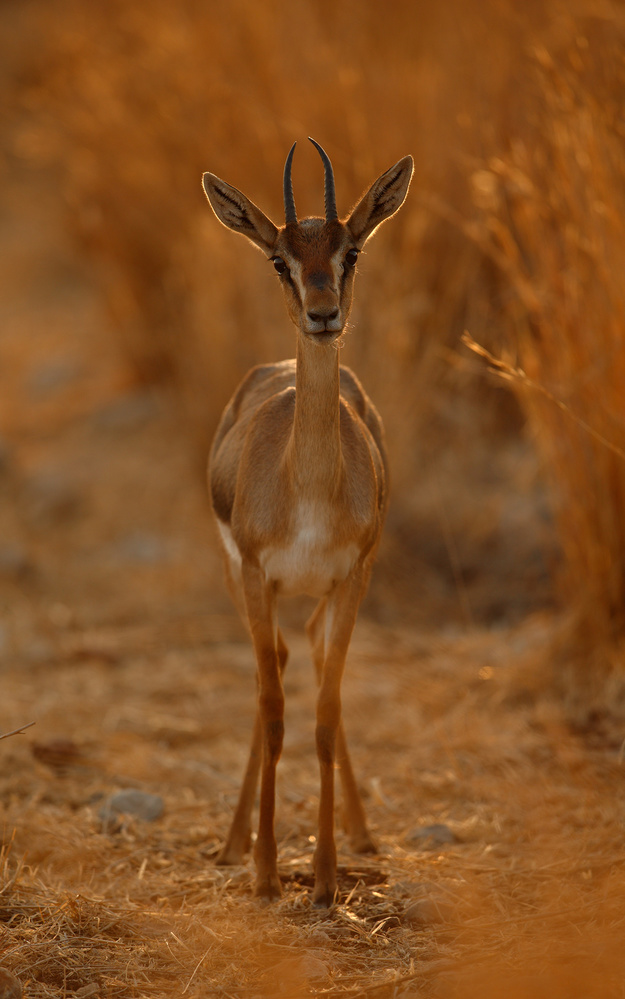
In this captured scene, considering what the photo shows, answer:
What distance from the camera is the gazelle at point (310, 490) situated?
369cm

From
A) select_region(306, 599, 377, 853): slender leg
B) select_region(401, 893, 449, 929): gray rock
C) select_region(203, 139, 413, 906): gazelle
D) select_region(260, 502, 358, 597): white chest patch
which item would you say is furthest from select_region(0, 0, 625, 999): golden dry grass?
select_region(260, 502, 358, 597): white chest patch

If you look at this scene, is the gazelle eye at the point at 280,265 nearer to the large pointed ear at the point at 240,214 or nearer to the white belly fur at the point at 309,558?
the large pointed ear at the point at 240,214

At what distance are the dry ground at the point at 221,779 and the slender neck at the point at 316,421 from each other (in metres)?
1.28

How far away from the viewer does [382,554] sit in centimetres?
746

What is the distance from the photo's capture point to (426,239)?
27.9 ft

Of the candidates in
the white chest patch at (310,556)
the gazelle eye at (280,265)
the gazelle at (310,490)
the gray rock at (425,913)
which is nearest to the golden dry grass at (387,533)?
the gray rock at (425,913)

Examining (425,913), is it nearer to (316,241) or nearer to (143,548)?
(316,241)

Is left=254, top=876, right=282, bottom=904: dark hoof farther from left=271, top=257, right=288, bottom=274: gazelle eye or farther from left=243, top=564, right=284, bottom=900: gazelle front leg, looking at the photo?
left=271, top=257, right=288, bottom=274: gazelle eye

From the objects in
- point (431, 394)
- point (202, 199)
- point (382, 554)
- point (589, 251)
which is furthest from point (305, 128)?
point (589, 251)

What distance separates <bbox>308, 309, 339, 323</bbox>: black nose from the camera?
3414mm

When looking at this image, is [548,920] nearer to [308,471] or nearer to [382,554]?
[308,471]

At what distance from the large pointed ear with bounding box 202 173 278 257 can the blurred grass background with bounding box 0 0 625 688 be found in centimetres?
158

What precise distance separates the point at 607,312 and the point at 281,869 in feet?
9.74

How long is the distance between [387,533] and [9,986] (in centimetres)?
497
